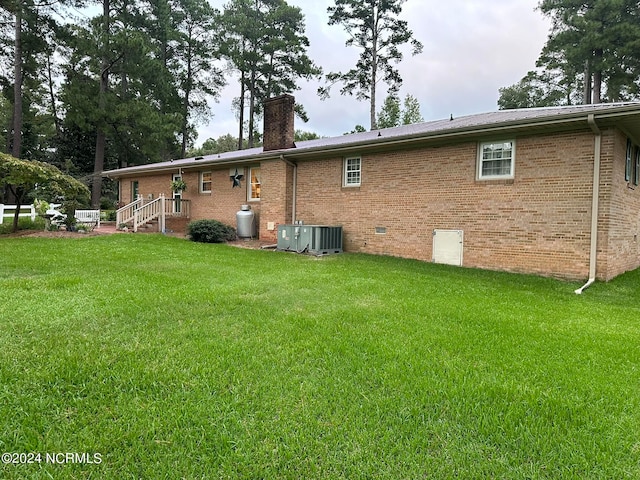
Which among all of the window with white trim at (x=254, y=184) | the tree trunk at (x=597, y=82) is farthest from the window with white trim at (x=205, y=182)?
the tree trunk at (x=597, y=82)

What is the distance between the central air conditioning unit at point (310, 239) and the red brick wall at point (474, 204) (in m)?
0.50

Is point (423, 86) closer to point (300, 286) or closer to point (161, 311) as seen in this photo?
point (300, 286)

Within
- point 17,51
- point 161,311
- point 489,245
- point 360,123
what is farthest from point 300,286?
point 360,123

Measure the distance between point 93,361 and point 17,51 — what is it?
1048 inches

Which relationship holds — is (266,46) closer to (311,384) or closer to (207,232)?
(207,232)

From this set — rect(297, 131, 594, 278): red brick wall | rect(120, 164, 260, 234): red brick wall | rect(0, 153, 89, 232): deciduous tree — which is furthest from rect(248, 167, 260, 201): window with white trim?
rect(0, 153, 89, 232): deciduous tree

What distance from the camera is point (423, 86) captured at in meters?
29.1

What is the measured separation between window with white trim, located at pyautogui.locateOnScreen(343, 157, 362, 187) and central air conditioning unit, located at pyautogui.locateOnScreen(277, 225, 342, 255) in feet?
4.87

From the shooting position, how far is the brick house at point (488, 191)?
301 inches

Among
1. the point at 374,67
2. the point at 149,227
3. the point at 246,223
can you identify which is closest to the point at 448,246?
the point at 246,223

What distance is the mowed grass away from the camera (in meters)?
2.03

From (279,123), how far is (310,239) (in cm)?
538

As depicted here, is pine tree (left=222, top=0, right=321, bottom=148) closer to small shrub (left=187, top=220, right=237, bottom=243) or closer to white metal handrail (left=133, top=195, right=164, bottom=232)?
white metal handrail (left=133, top=195, right=164, bottom=232)

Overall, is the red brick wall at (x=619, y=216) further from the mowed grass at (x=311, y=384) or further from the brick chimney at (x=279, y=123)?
the brick chimney at (x=279, y=123)
